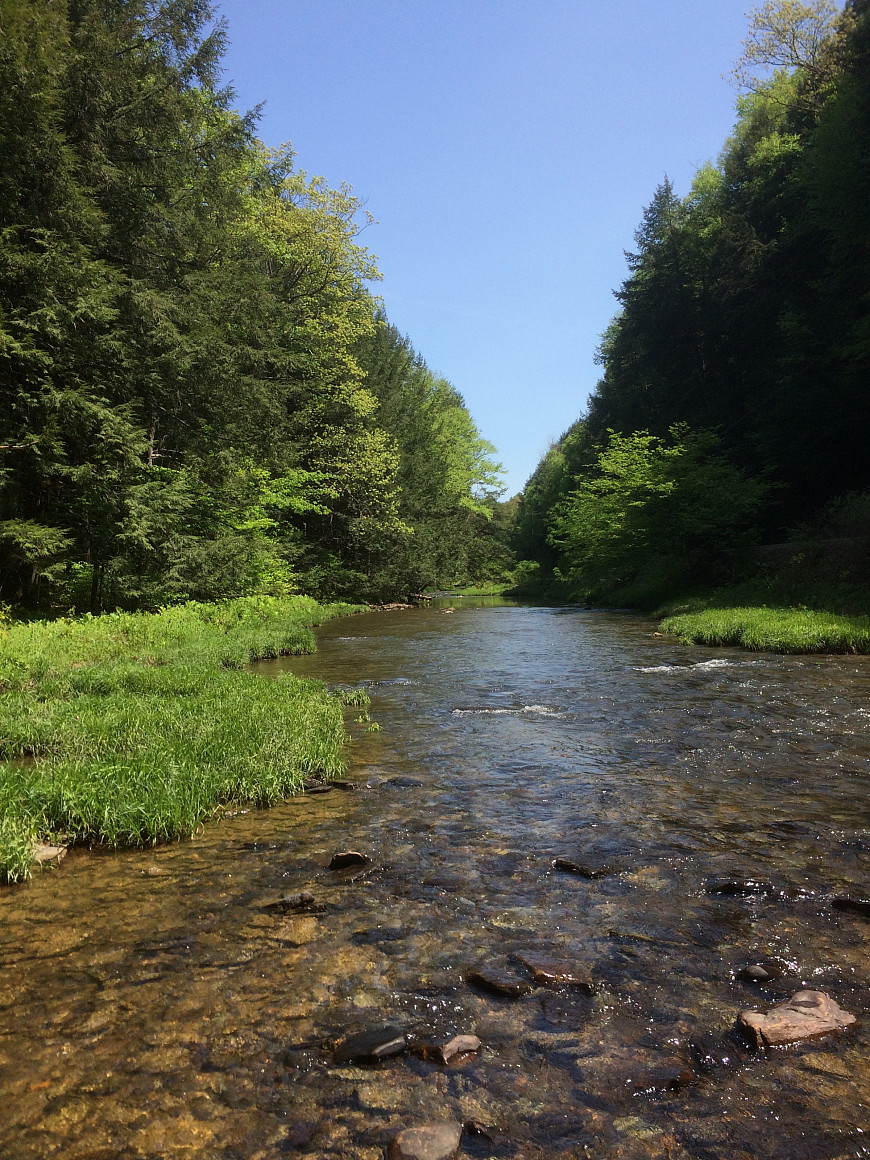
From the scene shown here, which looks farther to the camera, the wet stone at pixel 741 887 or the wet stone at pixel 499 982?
the wet stone at pixel 741 887

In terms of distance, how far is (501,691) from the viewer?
12.9 m

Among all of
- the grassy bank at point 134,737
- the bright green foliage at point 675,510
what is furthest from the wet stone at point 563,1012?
the bright green foliage at point 675,510

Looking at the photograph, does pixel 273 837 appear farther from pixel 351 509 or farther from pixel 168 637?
pixel 351 509

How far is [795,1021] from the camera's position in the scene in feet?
11.0

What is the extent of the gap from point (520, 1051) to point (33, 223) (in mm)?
20435

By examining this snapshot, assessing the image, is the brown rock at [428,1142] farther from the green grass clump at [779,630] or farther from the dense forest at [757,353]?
the dense forest at [757,353]

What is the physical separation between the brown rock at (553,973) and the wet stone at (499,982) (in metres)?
0.10

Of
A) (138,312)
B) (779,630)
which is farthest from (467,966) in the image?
(138,312)

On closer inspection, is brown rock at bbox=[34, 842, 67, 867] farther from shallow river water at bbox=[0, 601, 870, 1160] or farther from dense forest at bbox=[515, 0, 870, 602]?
dense forest at bbox=[515, 0, 870, 602]

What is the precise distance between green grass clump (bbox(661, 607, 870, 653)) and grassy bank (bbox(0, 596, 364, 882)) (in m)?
11.8

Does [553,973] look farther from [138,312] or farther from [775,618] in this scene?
[138,312]

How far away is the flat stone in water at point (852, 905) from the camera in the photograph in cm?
448

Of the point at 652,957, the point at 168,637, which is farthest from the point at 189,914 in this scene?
the point at 168,637

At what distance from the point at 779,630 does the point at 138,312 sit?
19.3 m
